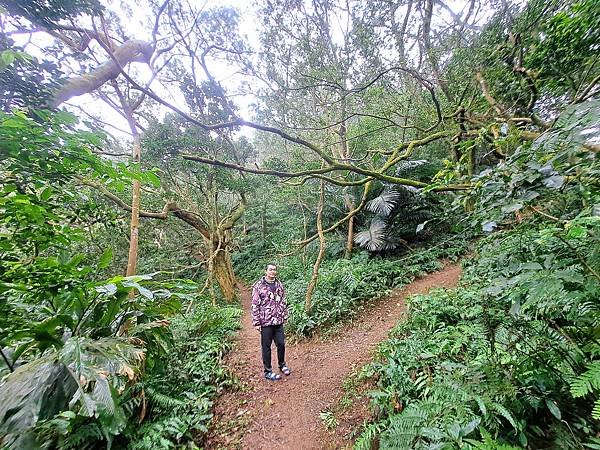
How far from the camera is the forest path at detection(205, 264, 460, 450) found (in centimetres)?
337

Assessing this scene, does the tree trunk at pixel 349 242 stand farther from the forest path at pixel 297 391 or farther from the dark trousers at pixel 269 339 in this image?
the dark trousers at pixel 269 339

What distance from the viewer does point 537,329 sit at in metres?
2.30

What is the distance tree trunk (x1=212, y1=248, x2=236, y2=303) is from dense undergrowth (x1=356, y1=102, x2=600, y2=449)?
777 cm

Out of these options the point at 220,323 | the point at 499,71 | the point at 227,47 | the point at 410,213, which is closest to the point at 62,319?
the point at 220,323

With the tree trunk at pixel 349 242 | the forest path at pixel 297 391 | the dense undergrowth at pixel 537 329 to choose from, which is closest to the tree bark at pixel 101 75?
the dense undergrowth at pixel 537 329

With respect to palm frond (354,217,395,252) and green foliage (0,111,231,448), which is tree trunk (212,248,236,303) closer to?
palm frond (354,217,395,252)

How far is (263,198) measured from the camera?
47.4 ft

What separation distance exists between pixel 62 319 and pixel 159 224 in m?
9.93

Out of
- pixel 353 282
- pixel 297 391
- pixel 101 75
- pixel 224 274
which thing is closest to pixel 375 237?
pixel 353 282

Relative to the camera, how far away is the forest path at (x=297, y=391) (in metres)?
3.37

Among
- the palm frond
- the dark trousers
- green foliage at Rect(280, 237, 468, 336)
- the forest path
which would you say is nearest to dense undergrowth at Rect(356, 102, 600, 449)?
the forest path

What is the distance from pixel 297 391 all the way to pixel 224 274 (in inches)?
255

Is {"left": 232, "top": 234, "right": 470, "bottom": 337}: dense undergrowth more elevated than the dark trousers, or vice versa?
{"left": 232, "top": 234, "right": 470, "bottom": 337}: dense undergrowth

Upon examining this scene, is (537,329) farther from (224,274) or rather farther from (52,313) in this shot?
(224,274)
